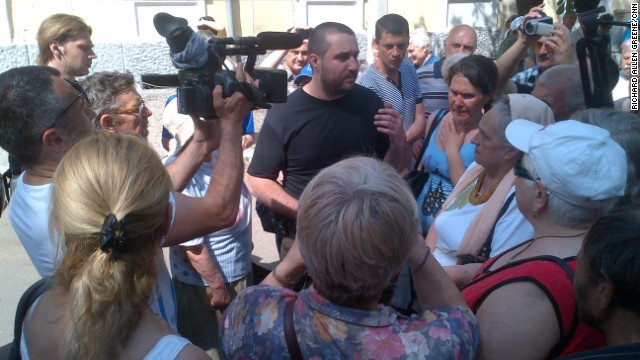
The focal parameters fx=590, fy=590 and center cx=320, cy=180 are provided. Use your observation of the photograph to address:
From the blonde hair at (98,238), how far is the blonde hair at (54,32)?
9.35 ft

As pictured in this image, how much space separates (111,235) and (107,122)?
1.56 m

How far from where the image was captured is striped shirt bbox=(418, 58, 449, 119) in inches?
185

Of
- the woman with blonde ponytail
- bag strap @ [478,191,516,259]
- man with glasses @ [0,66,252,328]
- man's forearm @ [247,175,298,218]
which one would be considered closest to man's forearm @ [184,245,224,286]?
man's forearm @ [247,175,298,218]

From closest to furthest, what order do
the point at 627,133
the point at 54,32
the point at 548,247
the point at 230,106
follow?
the point at 548,247 → the point at 230,106 → the point at 627,133 → the point at 54,32

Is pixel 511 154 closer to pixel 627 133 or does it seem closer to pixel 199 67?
pixel 627 133

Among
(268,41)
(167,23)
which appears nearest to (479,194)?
(268,41)

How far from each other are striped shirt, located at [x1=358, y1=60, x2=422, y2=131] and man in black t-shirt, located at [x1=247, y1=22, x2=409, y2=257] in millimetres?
1093

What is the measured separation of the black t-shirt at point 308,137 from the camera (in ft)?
9.70

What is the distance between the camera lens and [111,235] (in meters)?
1.22

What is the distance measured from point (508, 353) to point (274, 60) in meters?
3.72

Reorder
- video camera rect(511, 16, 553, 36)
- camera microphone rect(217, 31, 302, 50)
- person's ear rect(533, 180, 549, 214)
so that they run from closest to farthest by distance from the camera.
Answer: person's ear rect(533, 180, 549, 214)
camera microphone rect(217, 31, 302, 50)
video camera rect(511, 16, 553, 36)

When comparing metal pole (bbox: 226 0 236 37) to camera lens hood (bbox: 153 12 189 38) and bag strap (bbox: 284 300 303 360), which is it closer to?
camera lens hood (bbox: 153 12 189 38)

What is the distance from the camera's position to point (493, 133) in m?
2.52

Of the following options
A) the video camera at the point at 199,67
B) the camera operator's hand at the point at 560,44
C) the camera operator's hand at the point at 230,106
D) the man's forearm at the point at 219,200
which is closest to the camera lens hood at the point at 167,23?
the video camera at the point at 199,67
